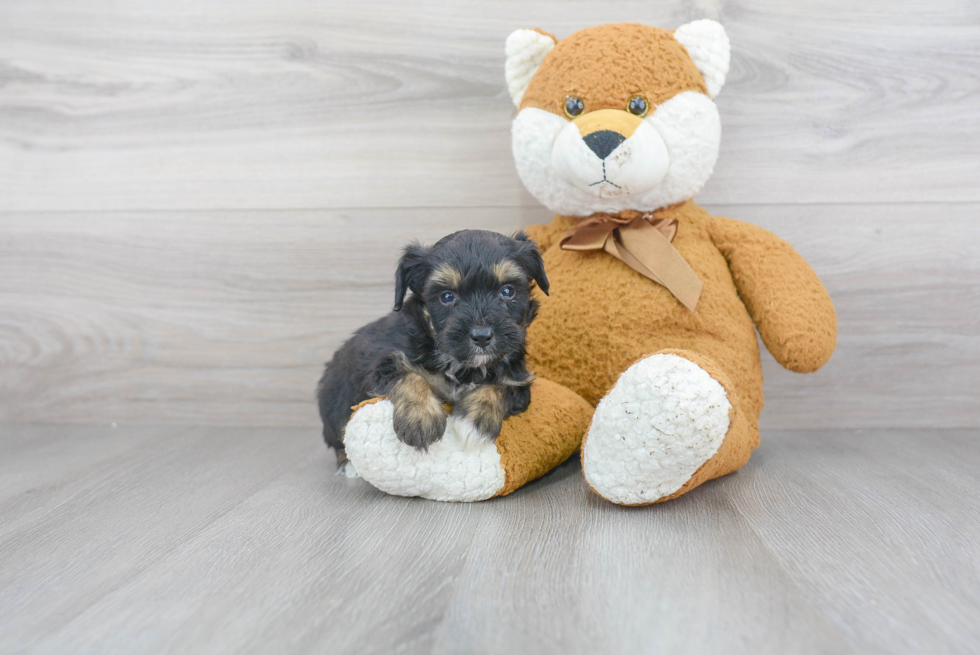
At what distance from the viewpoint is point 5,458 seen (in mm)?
1994

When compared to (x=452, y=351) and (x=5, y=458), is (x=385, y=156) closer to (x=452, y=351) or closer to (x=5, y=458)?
(x=452, y=351)

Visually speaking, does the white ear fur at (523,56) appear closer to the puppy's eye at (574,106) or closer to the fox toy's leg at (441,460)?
the puppy's eye at (574,106)

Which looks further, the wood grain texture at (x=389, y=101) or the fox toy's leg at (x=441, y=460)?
the wood grain texture at (x=389, y=101)

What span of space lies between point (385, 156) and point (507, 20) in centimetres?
58

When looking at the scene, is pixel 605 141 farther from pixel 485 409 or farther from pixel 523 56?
pixel 485 409

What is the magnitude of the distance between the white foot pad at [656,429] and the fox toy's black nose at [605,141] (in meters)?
0.53

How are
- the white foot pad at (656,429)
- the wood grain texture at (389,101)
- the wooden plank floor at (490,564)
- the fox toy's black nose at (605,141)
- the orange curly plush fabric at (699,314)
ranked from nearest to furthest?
the wooden plank floor at (490,564)
the white foot pad at (656,429)
the fox toy's black nose at (605,141)
the orange curly plush fabric at (699,314)
the wood grain texture at (389,101)

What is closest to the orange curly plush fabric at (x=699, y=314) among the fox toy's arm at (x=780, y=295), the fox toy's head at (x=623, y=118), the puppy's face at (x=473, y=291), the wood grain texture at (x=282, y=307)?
the fox toy's arm at (x=780, y=295)

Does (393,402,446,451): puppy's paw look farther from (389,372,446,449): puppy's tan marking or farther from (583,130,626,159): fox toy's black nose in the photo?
(583,130,626,159): fox toy's black nose

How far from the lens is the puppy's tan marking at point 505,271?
1.44 meters

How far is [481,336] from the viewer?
4.46 ft

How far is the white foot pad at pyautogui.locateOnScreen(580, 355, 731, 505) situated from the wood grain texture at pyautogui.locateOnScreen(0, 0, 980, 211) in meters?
1.03

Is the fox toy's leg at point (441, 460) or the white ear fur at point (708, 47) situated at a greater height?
the white ear fur at point (708, 47)

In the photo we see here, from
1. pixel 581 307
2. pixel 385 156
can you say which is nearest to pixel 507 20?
pixel 385 156
